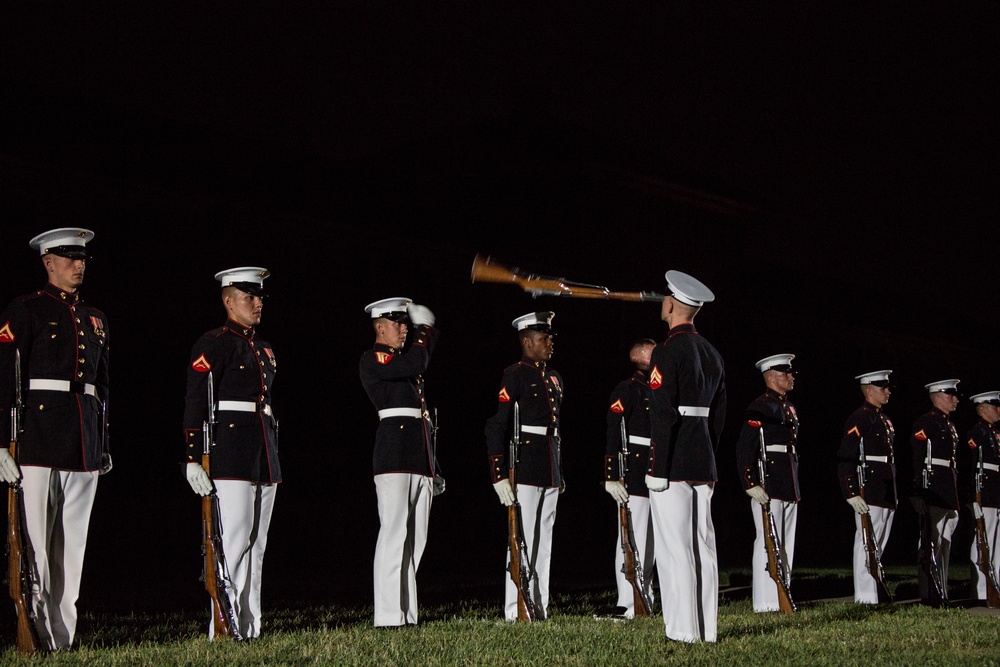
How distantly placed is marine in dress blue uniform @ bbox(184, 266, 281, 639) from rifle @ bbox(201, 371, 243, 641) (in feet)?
0.25

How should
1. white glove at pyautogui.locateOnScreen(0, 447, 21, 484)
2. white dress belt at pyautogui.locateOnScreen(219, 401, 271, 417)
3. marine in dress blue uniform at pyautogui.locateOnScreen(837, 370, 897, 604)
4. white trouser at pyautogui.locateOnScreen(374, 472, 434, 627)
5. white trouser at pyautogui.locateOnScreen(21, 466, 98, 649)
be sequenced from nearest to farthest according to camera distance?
white glove at pyautogui.locateOnScreen(0, 447, 21, 484) → white trouser at pyautogui.locateOnScreen(21, 466, 98, 649) → white dress belt at pyautogui.locateOnScreen(219, 401, 271, 417) → white trouser at pyautogui.locateOnScreen(374, 472, 434, 627) → marine in dress blue uniform at pyautogui.locateOnScreen(837, 370, 897, 604)

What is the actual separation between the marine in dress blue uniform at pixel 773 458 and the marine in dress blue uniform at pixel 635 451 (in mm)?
964

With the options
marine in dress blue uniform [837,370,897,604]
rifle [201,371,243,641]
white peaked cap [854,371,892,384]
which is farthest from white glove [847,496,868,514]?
rifle [201,371,243,641]

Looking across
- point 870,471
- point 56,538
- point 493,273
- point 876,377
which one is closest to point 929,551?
point 870,471

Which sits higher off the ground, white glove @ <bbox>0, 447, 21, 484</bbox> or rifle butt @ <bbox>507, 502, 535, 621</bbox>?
white glove @ <bbox>0, 447, 21, 484</bbox>

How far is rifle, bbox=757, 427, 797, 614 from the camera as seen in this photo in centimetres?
A: 1117

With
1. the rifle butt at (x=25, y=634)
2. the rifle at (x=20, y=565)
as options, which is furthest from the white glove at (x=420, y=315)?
the rifle butt at (x=25, y=634)

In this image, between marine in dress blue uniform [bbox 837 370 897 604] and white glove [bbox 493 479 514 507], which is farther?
marine in dress blue uniform [bbox 837 370 897 604]

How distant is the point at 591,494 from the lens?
21.2 metres

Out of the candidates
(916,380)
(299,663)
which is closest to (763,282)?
(916,380)

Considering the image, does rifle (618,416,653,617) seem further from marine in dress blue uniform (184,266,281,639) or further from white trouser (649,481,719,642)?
marine in dress blue uniform (184,266,281,639)

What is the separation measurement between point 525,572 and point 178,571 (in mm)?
6841

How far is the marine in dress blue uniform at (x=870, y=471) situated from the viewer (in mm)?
12594

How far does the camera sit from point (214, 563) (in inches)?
314
